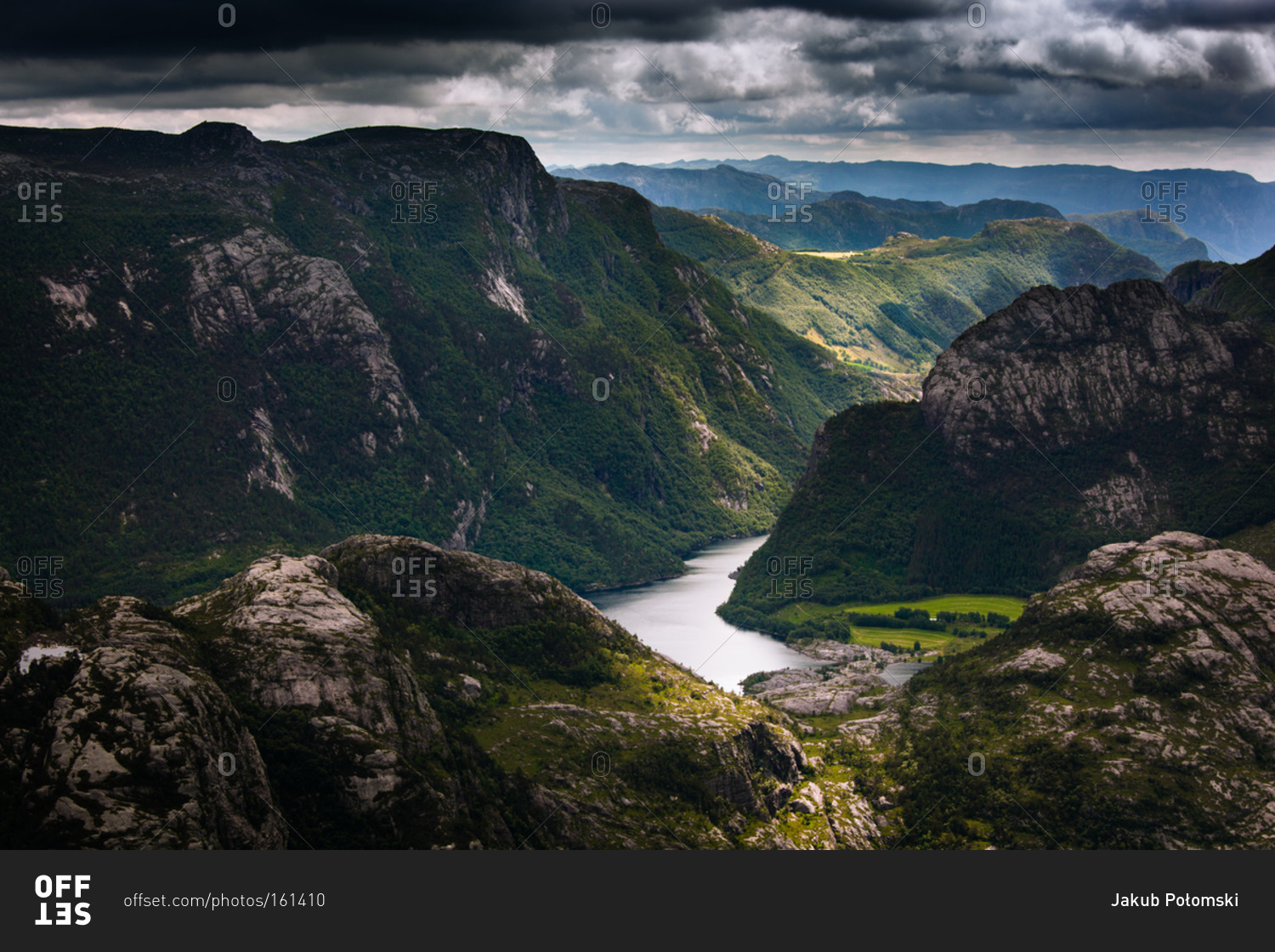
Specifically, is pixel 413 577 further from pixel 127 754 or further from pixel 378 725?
pixel 127 754

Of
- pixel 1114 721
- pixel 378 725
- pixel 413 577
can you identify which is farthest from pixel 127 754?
pixel 1114 721

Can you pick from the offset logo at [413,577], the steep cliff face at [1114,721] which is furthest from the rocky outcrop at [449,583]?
the steep cliff face at [1114,721]

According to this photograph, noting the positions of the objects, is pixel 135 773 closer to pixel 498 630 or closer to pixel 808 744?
pixel 498 630

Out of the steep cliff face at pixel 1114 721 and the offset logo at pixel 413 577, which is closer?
the steep cliff face at pixel 1114 721

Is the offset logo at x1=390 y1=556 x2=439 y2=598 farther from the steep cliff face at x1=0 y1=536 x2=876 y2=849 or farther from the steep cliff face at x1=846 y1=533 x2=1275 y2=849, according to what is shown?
the steep cliff face at x1=846 y1=533 x2=1275 y2=849

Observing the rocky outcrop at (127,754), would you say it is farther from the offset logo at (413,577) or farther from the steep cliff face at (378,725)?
the offset logo at (413,577)

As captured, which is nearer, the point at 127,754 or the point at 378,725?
the point at 127,754
